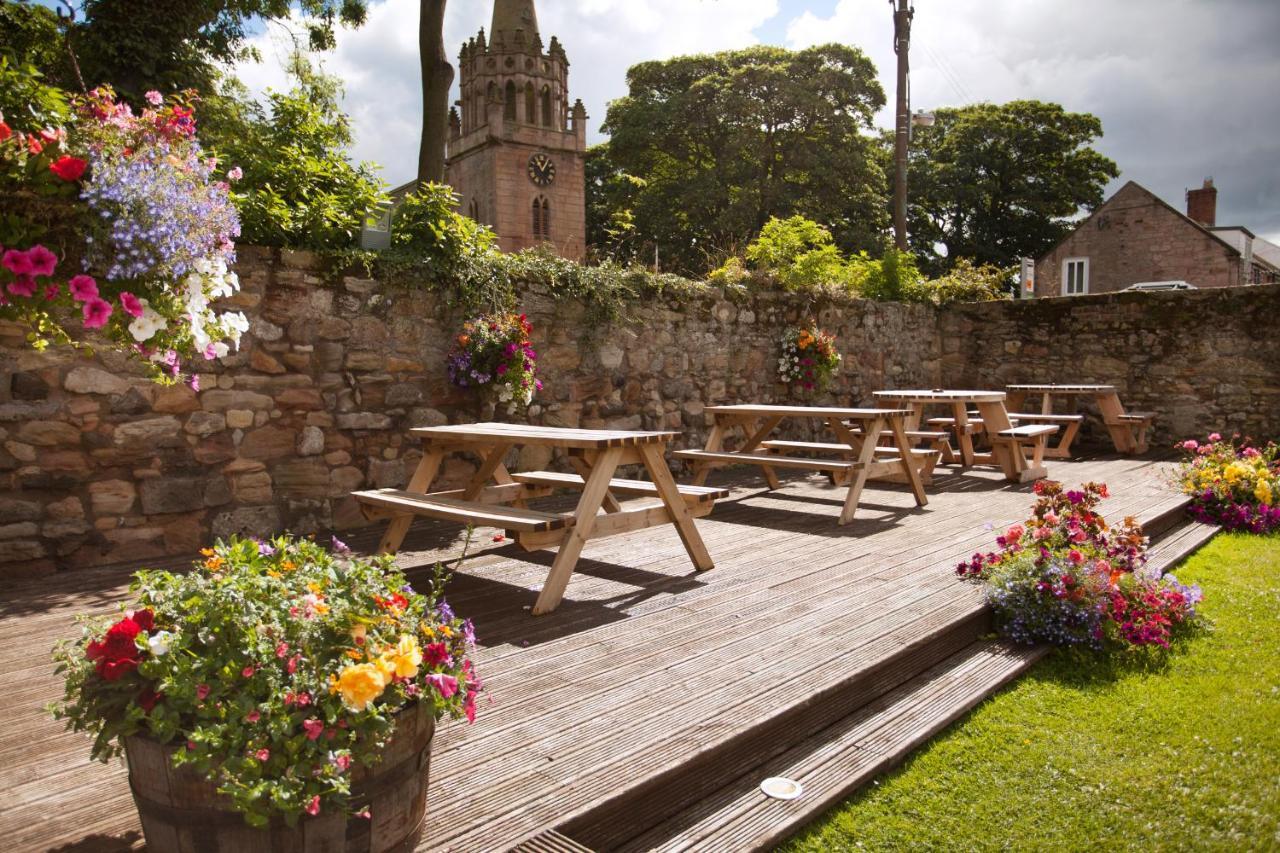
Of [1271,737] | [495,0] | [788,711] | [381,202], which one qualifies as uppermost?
[495,0]

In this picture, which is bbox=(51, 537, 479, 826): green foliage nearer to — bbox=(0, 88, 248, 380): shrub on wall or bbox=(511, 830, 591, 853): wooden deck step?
bbox=(511, 830, 591, 853): wooden deck step

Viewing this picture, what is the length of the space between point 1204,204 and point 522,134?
74.2 feet

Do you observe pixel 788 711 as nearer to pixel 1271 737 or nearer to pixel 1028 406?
pixel 1271 737

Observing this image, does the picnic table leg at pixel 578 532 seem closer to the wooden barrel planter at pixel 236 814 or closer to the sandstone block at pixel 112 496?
the wooden barrel planter at pixel 236 814

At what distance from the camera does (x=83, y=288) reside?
1.80m

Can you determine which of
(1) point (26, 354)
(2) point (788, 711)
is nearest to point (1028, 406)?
(2) point (788, 711)

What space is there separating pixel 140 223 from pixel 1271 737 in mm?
3621

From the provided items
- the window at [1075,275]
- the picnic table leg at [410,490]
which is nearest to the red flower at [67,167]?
the picnic table leg at [410,490]

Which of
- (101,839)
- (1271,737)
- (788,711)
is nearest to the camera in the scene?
(101,839)

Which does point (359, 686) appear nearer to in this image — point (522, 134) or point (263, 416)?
point (263, 416)

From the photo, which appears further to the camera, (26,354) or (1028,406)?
(1028,406)

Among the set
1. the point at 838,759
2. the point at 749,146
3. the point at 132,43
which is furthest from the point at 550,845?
the point at 749,146

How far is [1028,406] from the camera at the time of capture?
11.3m

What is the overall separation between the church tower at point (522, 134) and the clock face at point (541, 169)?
1.4 inches
